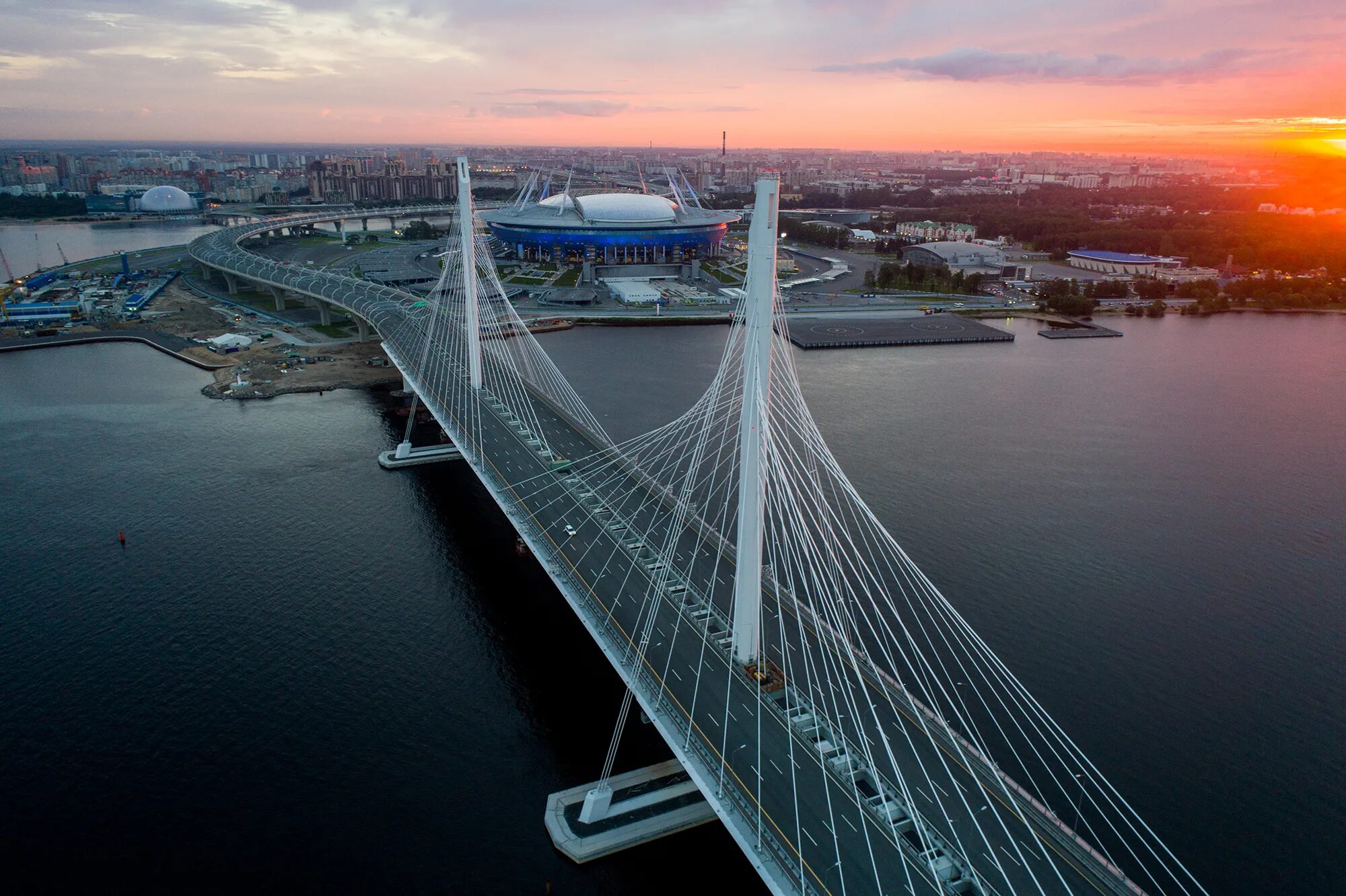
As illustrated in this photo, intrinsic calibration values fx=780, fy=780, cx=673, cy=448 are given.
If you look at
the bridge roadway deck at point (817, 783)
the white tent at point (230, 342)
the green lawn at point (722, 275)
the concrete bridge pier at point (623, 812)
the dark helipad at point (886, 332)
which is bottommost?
the concrete bridge pier at point (623, 812)

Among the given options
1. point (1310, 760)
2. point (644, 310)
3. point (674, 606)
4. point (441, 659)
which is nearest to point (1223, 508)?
point (1310, 760)

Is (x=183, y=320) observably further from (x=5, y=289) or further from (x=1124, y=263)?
(x=1124, y=263)

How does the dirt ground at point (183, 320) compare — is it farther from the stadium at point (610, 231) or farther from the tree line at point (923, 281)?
the tree line at point (923, 281)

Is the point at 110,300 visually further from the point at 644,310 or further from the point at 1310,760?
the point at 1310,760

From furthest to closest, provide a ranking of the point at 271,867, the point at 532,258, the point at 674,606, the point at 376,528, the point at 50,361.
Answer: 1. the point at 532,258
2. the point at 50,361
3. the point at 376,528
4. the point at 674,606
5. the point at 271,867

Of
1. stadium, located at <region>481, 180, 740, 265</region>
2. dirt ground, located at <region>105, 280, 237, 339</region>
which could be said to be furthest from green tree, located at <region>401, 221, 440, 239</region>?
dirt ground, located at <region>105, 280, 237, 339</region>

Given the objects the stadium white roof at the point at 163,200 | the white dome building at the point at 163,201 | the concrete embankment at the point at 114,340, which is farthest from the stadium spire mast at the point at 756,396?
the stadium white roof at the point at 163,200
